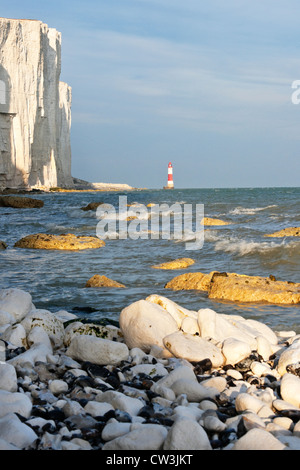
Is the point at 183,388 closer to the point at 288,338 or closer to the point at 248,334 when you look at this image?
the point at 248,334

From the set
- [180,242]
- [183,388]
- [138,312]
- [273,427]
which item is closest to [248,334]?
[138,312]

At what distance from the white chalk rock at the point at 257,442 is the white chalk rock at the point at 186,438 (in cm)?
13

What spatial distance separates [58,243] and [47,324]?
701 centimetres

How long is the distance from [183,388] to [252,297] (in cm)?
316

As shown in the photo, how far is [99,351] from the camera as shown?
3.50 metres

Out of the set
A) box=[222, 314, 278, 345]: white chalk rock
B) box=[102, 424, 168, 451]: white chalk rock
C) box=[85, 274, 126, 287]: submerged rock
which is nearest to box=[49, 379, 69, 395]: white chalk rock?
box=[102, 424, 168, 451]: white chalk rock

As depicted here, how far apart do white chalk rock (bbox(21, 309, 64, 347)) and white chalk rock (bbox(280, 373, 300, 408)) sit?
1752mm

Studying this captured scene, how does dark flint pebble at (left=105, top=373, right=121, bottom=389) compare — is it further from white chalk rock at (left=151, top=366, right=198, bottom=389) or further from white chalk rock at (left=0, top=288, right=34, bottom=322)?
white chalk rock at (left=0, top=288, right=34, bottom=322)

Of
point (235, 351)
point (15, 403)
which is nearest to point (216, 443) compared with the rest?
point (15, 403)

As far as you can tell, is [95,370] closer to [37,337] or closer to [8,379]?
[8,379]

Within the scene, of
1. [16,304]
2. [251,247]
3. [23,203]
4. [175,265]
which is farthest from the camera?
[23,203]

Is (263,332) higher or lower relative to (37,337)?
lower

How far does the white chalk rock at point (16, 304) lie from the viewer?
13.8 ft

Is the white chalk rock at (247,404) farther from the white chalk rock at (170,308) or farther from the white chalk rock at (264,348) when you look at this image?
the white chalk rock at (170,308)
